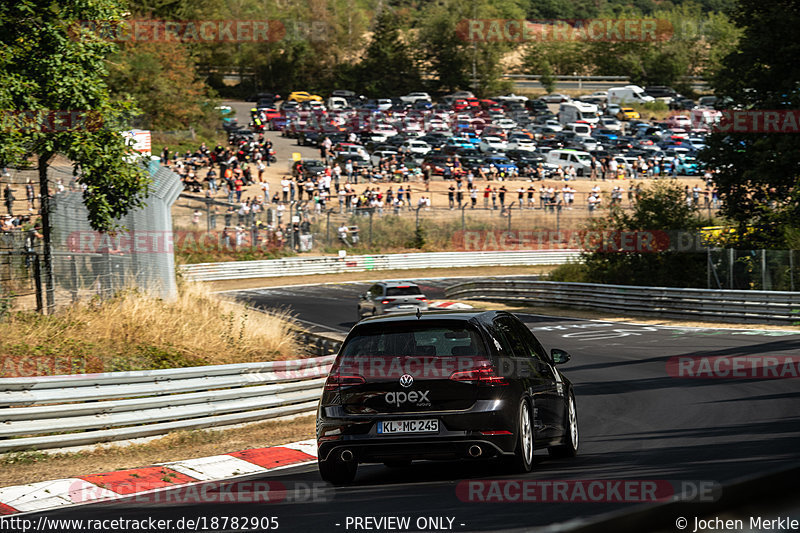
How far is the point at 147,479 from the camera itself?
974cm

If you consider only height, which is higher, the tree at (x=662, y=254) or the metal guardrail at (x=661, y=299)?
the tree at (x=662, y=254)

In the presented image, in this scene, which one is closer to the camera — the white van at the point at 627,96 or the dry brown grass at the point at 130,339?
the dry brown grass at the point at 130,339

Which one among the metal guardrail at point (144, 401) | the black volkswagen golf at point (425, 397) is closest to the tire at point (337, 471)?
the black volkswagen golf at point (425, 397)

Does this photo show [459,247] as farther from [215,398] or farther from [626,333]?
[215,398]

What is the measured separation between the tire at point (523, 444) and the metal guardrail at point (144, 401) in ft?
16.9

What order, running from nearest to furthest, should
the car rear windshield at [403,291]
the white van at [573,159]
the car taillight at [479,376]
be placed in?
the car taillight at [479,376] < the car rear windshield at [403,291] < the white van at [573,159]

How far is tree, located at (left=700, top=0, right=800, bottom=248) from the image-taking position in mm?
30609

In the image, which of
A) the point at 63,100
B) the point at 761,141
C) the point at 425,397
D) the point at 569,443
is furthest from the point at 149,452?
the point at 761,141

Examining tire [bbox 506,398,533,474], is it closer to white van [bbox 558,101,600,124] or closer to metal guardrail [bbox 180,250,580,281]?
metal guardrail [bbox 180,250,580,281]

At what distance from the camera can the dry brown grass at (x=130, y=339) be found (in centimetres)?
1380

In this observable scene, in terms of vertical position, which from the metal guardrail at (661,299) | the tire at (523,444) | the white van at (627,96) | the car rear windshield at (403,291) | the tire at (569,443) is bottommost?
the metal guardrail at (661,299)

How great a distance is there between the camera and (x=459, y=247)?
5678 centimetres

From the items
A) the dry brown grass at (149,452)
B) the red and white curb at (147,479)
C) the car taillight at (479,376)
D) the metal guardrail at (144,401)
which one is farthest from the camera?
the metal guardrail at (144,401)

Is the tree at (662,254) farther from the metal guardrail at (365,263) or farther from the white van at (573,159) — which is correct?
the white van at (573,159)
